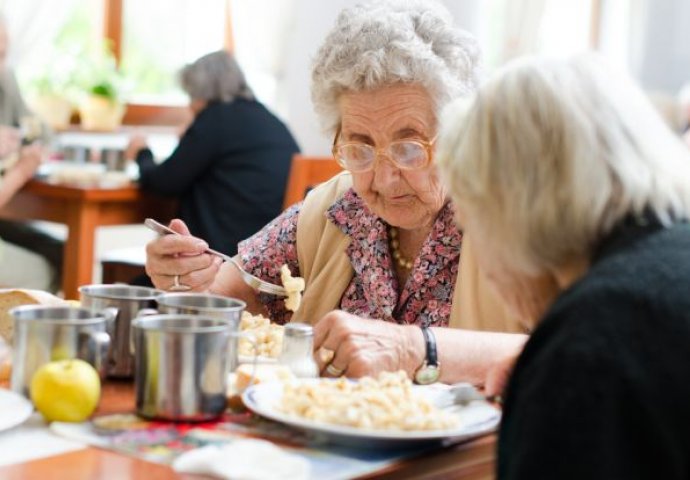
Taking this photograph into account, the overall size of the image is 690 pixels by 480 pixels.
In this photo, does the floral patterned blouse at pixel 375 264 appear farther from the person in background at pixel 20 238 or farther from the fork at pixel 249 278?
the person in background at pixel 20 238

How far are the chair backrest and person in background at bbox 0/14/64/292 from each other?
1.43 m

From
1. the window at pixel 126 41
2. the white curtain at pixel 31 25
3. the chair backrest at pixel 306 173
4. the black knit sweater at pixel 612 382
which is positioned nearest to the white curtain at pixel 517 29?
the window at pixel 126 41

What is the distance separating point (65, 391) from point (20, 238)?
3.71 meters

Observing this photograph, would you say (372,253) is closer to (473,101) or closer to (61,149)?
(473,101)

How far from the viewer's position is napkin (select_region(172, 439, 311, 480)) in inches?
50.9

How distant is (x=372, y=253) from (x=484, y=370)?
535 millimetres

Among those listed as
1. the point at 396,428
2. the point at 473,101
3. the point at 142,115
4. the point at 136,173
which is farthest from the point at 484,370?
the point at 142,115

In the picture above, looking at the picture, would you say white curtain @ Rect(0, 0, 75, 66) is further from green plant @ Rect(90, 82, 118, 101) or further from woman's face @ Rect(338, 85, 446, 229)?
woman's face @ Rect(338, 85, 446, 229)

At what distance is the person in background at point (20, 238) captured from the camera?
4703mm

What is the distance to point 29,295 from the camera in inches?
76.3

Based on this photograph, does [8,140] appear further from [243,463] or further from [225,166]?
[243,463]

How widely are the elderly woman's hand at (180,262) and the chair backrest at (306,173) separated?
155cm

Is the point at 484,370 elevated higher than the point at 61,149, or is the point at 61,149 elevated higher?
the point at 61,149

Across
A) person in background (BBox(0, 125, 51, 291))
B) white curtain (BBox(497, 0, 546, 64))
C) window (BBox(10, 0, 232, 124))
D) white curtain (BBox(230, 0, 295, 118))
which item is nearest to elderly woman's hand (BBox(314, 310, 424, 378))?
person in background (BBox(0, 125, 51, 291))
